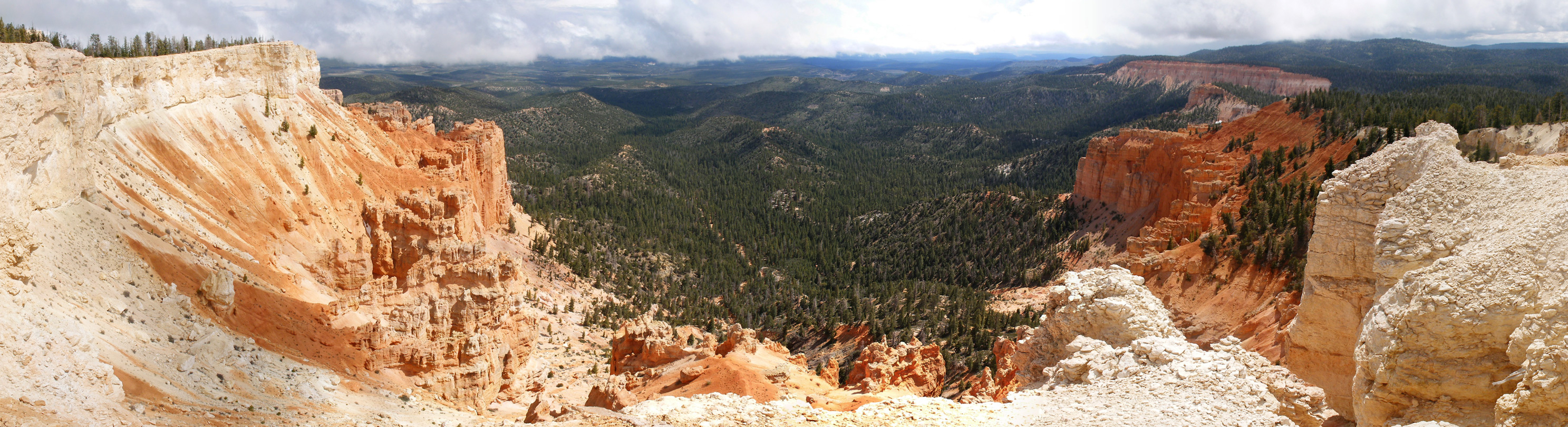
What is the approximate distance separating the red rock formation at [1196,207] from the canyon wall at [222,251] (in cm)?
2638

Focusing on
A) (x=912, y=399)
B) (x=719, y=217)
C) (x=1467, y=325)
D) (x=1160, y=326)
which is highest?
(x=1467, y=325)

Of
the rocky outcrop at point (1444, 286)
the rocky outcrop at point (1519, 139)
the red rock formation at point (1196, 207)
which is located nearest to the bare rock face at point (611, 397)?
the rocky outcrop at point (1444, 286)

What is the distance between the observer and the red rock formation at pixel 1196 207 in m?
31.5

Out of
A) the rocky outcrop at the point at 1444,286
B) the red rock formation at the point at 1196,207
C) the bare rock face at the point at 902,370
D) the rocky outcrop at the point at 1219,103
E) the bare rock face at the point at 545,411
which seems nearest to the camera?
the rocky outcrop at the point at 1444,286

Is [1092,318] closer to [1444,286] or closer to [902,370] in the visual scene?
[1444,286]

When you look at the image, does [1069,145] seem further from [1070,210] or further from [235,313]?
[235,313]

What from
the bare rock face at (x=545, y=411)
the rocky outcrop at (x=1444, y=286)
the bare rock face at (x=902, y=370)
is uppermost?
the rocky outcrop at (x=1444, y=286)

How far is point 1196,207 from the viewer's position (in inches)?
1802

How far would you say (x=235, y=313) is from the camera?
2262 cm

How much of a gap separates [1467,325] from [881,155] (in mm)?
150486

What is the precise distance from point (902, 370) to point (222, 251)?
925 inches

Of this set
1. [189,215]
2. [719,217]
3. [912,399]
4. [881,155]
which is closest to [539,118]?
[881,155]

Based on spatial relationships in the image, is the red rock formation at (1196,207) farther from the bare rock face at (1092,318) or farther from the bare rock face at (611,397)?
the bare rock face at (611,397)

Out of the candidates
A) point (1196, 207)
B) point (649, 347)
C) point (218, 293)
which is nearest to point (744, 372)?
point (649, 347)
